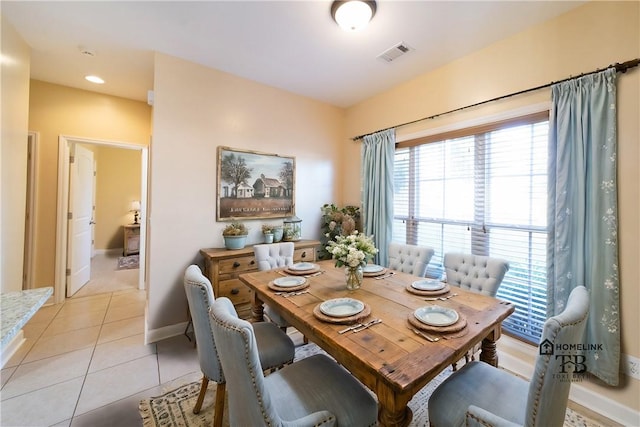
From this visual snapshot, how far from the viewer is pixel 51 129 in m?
3.19

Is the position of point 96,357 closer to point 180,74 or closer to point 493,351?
point 180,74

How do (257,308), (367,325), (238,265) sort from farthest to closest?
(238,265)
(257,308)
(367,325)

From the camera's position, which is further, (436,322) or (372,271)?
(372,271)

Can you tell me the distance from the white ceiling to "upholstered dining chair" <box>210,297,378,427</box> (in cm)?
223

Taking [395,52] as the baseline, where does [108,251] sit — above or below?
below

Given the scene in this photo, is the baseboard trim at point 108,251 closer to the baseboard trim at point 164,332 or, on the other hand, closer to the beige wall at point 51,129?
the beige wall at point 51,129

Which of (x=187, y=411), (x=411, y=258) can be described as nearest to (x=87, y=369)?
(x=187, y=411)

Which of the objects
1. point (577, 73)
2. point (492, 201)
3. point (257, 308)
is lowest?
point (257, 308)

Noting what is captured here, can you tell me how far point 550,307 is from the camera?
199 cm

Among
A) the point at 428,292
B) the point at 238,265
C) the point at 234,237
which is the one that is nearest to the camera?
the point at 428,292

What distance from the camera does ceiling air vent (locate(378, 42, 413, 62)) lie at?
7.97 ft

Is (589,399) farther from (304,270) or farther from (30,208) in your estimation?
(30,208)

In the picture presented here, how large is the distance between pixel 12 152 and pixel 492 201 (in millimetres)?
4373

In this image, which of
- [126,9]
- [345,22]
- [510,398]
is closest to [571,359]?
[510,398]
